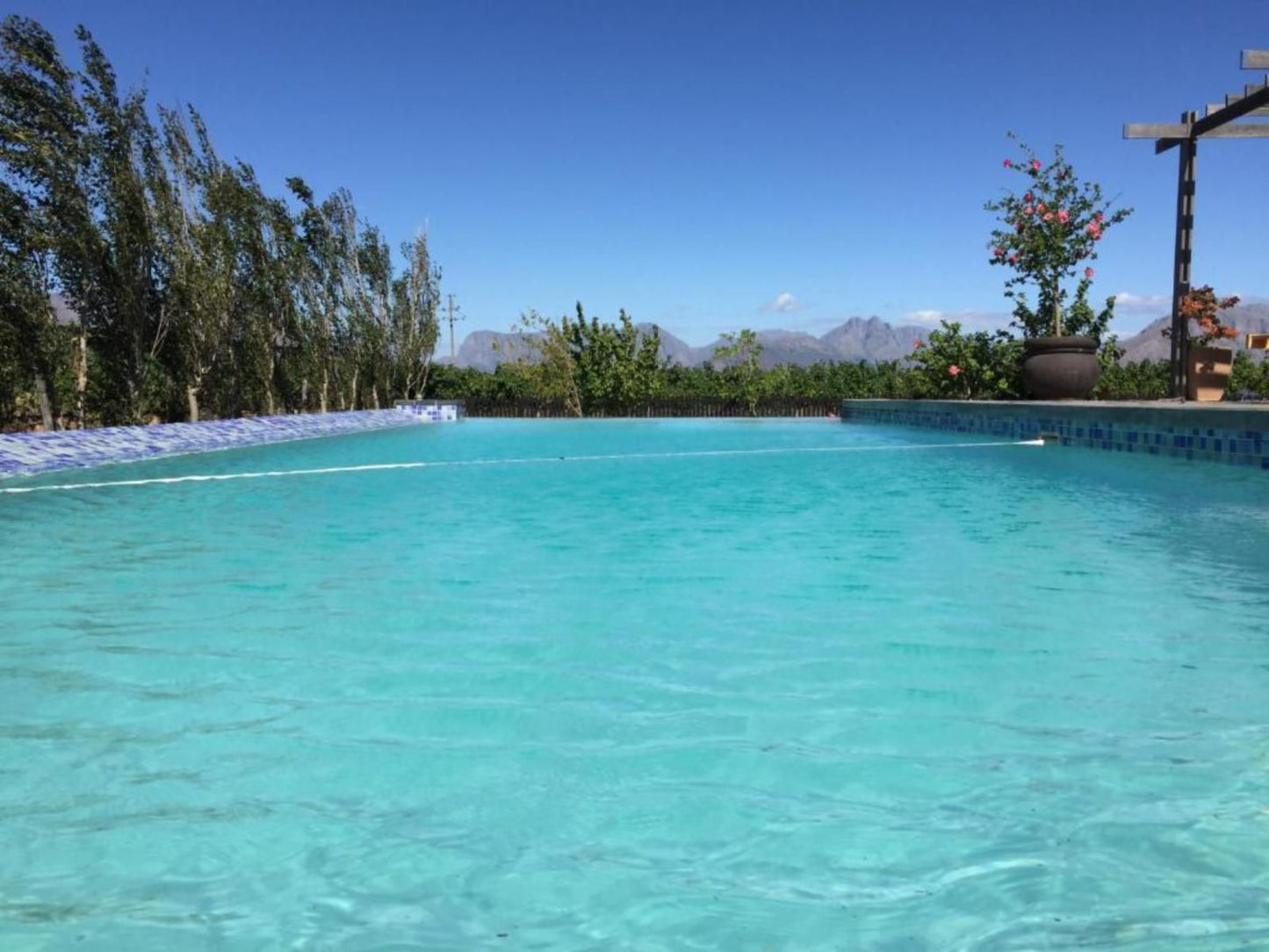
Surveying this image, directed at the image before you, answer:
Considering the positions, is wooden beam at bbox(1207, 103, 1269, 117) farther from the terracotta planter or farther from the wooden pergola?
the terracotta planter

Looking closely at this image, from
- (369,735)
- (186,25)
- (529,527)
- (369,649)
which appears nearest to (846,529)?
(529,527)

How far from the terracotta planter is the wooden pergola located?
0.94 ft

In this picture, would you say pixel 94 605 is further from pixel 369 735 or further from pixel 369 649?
pixel 369 735

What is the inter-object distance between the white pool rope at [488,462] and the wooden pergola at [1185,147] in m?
2.92

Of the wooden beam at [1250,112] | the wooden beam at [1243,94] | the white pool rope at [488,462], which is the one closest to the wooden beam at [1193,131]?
the wooden beam at [1250,112]

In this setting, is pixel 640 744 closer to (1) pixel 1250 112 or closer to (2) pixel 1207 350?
(2) pixel 1207 350

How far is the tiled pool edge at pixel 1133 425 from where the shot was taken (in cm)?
833

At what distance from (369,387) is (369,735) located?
884 inches

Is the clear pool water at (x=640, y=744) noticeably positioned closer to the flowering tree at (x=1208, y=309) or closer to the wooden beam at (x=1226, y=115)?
the wooden beam at (x=1226, y=115)

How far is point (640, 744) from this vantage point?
7.53ft

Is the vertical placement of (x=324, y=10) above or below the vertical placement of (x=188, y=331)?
above

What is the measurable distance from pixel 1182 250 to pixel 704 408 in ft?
42.0

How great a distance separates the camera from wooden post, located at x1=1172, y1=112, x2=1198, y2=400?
12422 millimetres

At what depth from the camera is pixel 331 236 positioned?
2228 cm
